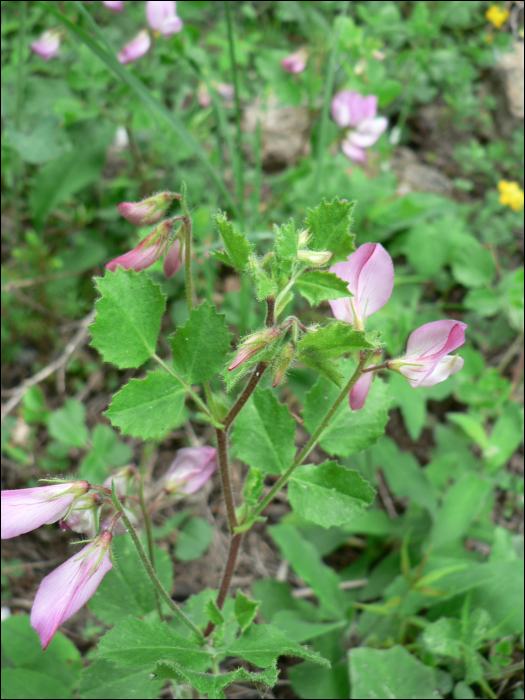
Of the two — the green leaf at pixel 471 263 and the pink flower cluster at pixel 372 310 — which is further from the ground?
the pink flower cluster at pixel 372 310

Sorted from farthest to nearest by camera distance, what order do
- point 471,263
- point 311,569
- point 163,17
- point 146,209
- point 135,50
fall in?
point 471,263 → point 135,50 → point 163,17 → point 311,569 → point 146,209

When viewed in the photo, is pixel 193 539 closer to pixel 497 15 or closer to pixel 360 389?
pixel 360 389

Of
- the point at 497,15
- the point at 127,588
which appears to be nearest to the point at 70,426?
the point at 127,588

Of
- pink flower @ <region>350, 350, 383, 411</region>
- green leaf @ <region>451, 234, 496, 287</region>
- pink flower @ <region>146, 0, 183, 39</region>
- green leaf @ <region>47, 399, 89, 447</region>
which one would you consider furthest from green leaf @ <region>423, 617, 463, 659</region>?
pink flower @ <region>146, 0, 183, 39</region>

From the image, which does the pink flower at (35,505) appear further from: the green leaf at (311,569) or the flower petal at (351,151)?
the flower petal at (351,151)

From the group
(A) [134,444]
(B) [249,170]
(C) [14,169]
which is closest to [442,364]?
(A) [134,444]

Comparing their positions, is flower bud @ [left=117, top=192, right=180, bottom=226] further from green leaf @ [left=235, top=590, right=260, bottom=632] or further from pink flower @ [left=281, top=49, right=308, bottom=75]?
pink flower @ [left=281, top=49, right=308, bottom=75]

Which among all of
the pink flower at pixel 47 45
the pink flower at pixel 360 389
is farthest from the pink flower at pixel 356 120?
the pink flower at pixel 360 389
